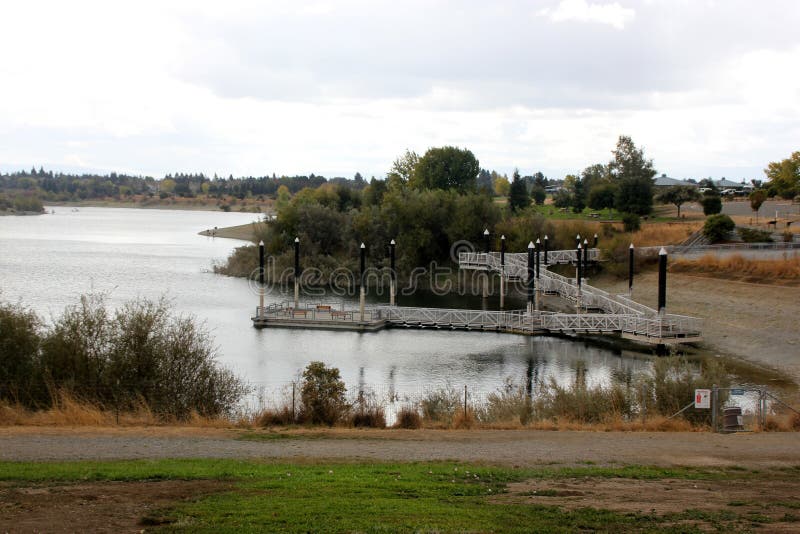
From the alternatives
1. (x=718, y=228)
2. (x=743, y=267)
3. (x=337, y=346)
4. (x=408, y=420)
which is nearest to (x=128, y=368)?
(x=408, y=420)

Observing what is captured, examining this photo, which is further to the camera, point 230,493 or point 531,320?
point 531,320

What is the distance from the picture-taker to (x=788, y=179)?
87188mm

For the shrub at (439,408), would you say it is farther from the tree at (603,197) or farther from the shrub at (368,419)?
the tree at (603,197)

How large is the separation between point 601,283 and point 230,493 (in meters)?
53.4

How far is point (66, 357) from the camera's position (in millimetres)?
23094

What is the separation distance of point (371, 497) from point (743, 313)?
3689 centimetres

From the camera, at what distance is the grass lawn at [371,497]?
11.3m

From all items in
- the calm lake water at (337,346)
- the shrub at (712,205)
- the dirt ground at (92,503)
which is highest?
the shrub at (712,205)

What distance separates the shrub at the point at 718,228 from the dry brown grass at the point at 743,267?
9359 mm

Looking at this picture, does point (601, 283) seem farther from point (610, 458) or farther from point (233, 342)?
point (610, 458)

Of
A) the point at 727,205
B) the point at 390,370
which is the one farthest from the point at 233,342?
the point at 727,205

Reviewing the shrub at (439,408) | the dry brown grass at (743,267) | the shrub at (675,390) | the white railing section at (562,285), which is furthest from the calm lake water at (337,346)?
the dry brown grass at (743,267)

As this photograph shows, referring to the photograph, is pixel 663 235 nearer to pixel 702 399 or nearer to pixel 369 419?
pixel 702 399

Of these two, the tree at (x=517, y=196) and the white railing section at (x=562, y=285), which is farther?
the tree at (x=517, y=196)
